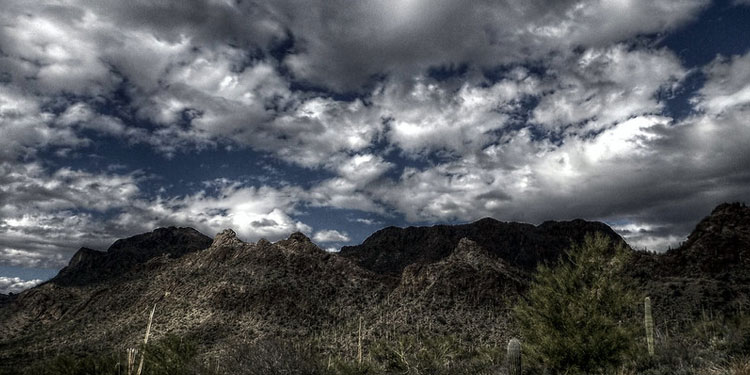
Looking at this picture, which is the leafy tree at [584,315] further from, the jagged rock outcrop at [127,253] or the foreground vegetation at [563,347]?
the jagged rock outcrop at [127,253]

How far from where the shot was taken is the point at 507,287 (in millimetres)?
68250

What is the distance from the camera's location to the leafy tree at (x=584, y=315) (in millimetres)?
19188

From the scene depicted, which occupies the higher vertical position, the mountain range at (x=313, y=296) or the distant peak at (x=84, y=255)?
the distant peak at (x=84, y=255)

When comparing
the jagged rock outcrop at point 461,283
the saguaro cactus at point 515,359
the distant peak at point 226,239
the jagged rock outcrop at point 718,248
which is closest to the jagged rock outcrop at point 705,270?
the jagged rock outcrop at point 718,248

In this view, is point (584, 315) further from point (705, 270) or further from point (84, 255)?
point (84, 255)

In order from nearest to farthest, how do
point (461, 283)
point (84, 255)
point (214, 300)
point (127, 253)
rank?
point (461, 283), point (214, 300), point (84, 255), point (127, 253)

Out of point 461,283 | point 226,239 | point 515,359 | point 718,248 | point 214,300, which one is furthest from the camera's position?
point 226,239

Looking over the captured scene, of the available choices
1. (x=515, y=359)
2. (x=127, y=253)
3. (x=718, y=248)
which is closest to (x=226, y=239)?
(x=127, y=253)

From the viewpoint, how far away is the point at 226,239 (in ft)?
300

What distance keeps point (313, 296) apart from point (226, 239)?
2572cm

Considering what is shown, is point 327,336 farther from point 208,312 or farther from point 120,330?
point 120,330

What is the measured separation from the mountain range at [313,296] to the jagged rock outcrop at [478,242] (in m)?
29.1

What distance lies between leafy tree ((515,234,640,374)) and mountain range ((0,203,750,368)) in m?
26.3

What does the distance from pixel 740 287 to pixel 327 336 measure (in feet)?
150
